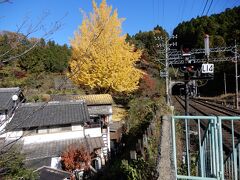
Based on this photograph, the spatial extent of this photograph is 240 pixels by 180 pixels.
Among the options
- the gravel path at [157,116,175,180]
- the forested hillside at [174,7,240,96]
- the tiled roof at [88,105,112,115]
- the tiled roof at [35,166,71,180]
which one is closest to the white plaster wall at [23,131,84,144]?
the tiled roof at [35,166,71,180]

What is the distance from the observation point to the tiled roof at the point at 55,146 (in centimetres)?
1399

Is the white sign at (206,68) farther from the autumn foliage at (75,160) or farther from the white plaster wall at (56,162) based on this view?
the white plaster wall at (56,162)

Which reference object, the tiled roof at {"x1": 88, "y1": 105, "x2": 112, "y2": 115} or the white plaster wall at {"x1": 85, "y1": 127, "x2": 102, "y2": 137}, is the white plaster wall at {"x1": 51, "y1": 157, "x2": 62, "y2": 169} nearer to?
the white plaster wall at {"x1": 85, "y1": 127, "x2": 102, "y2": 137}

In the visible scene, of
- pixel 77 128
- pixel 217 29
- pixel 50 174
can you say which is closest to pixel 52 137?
pixel 77 128

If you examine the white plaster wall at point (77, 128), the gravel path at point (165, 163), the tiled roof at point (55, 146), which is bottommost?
the tiled roof at point (55, 146)

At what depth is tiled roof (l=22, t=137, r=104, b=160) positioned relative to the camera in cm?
1399

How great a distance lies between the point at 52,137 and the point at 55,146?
0.90 metres

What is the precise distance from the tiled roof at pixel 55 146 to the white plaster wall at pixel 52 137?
0.26 metres

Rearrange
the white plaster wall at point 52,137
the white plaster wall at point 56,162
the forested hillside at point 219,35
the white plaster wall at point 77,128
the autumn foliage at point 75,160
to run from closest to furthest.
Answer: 1. the autumn foliage at point 75,160
2. the white plaster wall at point 56,162
3. the white plaster wall at point 52,137
4. the white plaster wall at point 77,128
5. the forested hillside at point 219,35

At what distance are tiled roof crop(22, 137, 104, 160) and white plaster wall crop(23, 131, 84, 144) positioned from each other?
257 mm

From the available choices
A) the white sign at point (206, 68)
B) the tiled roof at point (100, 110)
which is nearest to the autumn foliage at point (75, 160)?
the tiled roof at point (100, 110)

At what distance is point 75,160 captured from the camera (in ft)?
43.7

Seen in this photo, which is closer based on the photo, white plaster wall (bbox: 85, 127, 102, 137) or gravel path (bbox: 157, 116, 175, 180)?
gravel path (bbox: 157, 116, 175, 180)

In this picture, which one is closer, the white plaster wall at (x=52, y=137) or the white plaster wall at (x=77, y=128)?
the white plaster wall at (x=52, y=137)
